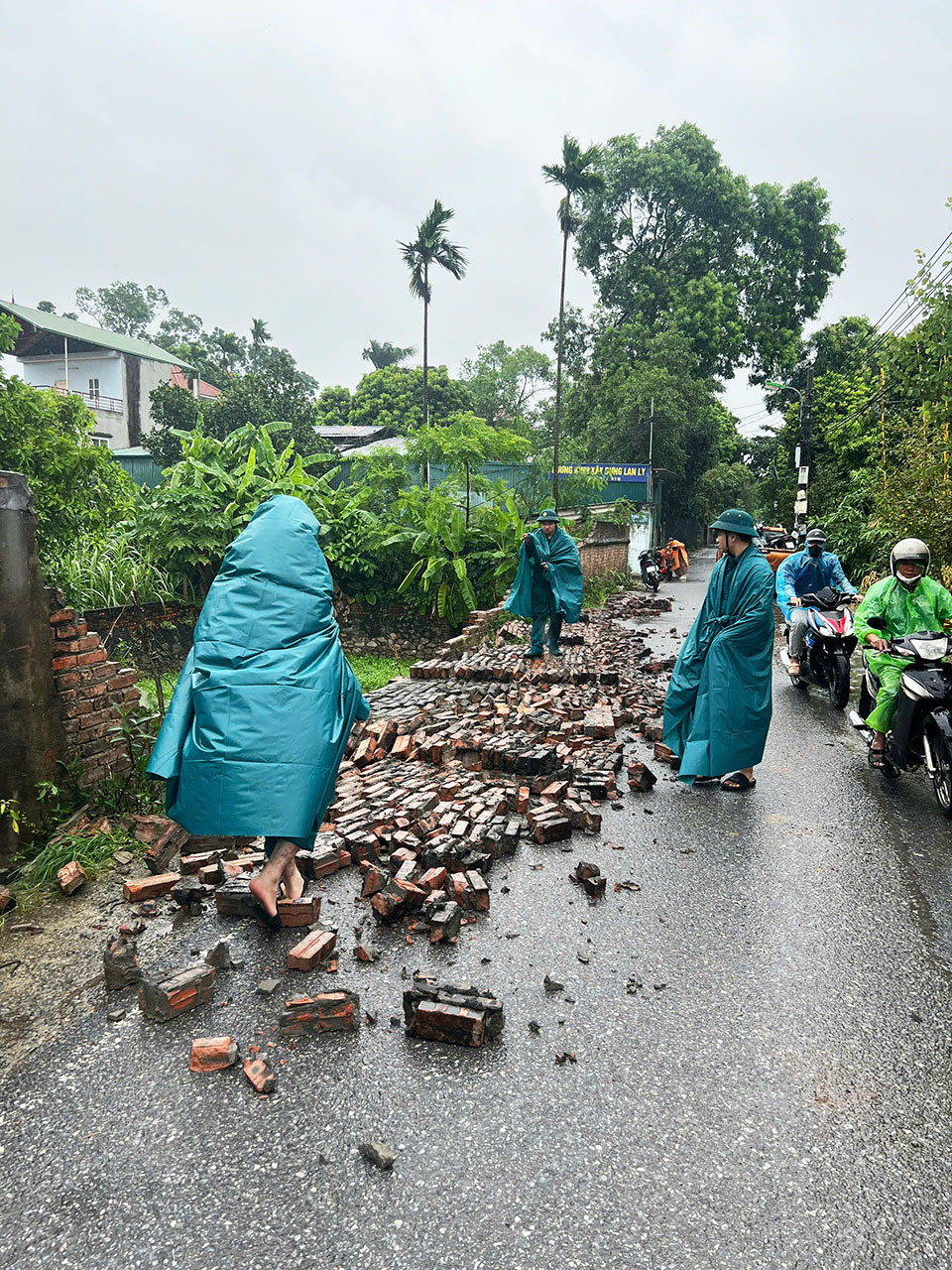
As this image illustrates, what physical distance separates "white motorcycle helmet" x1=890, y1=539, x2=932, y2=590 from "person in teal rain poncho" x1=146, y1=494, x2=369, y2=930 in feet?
14.6

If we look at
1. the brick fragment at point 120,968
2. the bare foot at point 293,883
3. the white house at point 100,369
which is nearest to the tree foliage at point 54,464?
the bare foot at point 293,883

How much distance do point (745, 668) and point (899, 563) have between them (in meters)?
1.58

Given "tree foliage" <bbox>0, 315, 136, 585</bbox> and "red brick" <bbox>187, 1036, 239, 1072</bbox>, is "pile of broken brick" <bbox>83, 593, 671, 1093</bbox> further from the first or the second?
"tree foliage" <bbox>0, 315, 136, 585</bbox>

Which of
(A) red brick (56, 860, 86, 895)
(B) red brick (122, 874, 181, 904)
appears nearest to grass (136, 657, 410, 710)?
(A) red brick (56, 860, 86, 895)

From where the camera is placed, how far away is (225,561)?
3709mm

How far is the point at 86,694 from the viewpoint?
4613 millimetres

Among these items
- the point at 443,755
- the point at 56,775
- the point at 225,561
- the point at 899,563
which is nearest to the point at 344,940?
the point at 225,561

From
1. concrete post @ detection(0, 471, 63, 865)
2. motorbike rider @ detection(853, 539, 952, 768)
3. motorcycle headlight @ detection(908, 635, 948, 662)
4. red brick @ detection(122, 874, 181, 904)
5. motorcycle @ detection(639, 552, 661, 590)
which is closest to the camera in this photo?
red brick @ detection(122, 874, 181, 904)

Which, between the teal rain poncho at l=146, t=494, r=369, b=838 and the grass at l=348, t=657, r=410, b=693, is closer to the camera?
the teal rain poncho at l=146, t=494, r=369, b=838

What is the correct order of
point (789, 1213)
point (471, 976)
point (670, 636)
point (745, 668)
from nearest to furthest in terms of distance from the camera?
point (789, 1213) < point (471, 976) < point (745, 668) < point (670, 636)

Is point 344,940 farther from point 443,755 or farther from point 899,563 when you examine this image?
point 899,563

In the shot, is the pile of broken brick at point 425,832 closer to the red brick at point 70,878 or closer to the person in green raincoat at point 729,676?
the red brick at point 70,878

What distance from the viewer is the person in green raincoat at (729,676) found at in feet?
18.0

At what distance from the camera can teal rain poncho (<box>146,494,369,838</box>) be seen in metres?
3.32
